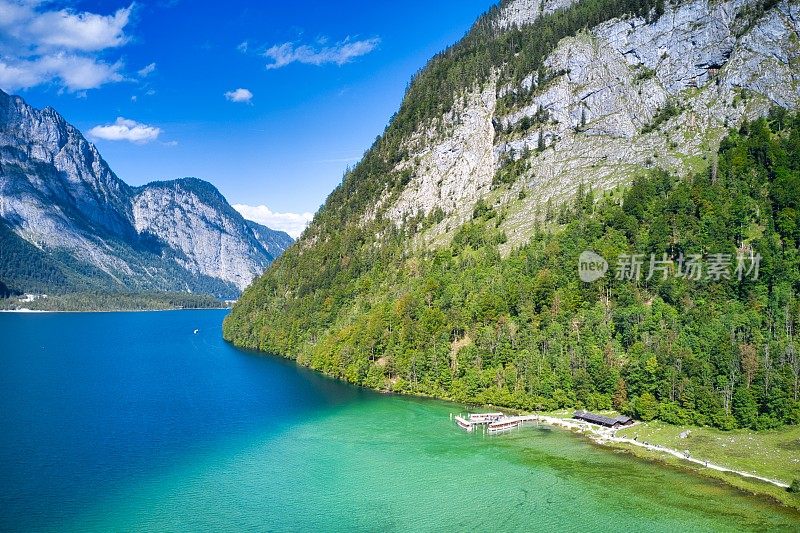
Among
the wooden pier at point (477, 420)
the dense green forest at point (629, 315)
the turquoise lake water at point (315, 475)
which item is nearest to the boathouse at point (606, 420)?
the dense green forest at point (629, 315)

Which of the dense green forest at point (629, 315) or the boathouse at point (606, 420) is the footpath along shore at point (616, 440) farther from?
the dense green forest at point (629, 315)

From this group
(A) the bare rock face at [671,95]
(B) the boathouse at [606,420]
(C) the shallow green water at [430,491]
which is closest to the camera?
(C) the shallow green water at [430,491]

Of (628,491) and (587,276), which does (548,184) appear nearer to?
(587,276)

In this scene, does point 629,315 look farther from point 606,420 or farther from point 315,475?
point 315,475

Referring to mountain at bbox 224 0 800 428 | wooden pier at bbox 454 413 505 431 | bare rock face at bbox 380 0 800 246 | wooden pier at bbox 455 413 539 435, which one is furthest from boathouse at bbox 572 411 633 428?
bare rock face at bbox 380 0 800 246

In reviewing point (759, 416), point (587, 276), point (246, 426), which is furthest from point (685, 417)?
point (246, 426)

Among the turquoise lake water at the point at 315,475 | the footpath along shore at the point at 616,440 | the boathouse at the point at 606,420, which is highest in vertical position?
the boathouse at the point at 606,420
